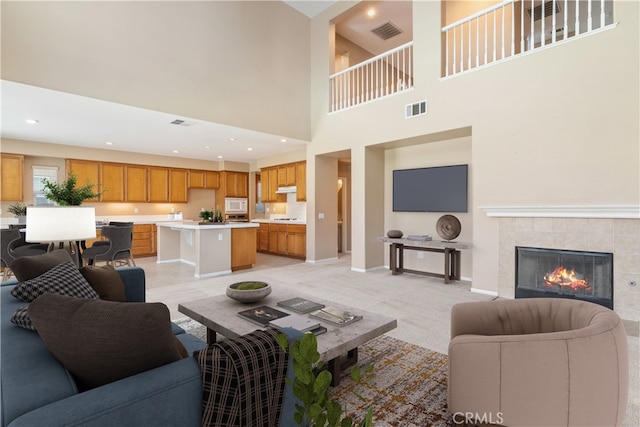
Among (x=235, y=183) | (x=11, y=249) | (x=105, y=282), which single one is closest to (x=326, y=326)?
(x=105, y=282)

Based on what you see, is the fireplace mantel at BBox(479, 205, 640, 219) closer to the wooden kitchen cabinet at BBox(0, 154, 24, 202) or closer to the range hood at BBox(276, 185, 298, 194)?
the range hood at BBox(276, 185, 298, 194)

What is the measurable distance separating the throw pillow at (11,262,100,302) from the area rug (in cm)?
149

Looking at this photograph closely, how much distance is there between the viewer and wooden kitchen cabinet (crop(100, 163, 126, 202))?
290 inches

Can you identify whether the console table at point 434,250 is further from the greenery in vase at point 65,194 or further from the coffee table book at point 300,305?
the greenery in vase at point 65,194

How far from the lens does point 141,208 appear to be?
8211mm

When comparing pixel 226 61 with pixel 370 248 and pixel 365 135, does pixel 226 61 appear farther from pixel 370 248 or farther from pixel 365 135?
pixel 370 248

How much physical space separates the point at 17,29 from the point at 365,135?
15.8 feet

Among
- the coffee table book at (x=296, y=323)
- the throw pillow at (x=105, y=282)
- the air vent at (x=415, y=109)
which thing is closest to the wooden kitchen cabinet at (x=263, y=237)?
the air vent at (x=415, y=109)

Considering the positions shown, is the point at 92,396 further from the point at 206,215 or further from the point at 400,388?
the point at 206,215

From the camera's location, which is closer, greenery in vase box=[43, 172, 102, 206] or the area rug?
the area rug

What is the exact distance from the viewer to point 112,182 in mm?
7500

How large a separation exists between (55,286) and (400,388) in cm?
206

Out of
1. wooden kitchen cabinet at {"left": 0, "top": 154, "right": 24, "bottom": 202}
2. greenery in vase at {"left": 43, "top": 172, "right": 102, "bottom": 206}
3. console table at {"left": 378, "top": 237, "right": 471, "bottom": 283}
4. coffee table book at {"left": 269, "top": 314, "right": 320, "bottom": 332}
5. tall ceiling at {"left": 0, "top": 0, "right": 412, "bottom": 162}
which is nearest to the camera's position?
coffee table book at {"left": 269, "top": 314, "right": 320, "bottom": 332}

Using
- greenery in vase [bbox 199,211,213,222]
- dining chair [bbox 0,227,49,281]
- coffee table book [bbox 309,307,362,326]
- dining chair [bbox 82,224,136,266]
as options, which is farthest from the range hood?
coffee table book [bbox 309,307,362,326]
